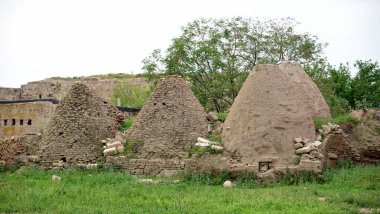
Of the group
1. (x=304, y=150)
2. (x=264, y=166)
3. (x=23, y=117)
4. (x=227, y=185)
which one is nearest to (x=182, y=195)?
(x=227, y=185)

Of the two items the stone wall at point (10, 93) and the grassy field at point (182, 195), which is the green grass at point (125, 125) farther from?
the stone wall at point (10, 93)

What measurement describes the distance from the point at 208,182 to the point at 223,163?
76 cm

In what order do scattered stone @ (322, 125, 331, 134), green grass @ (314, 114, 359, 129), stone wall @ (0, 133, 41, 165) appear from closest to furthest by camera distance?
scattered stone @ (322, 125, 331, 134), green grass @ (314, 114, 359, 129), stone wall @ (0, 133, 41, 165)

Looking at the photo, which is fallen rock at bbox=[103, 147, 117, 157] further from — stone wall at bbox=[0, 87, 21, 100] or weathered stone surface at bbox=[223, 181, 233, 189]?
stone wall at bbox=[0, 87, 21, 100]

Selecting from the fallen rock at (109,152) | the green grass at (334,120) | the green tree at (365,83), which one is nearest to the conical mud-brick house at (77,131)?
the fallen rock at (109,152)

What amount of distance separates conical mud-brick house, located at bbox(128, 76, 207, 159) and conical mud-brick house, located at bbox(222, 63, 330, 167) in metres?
0.92

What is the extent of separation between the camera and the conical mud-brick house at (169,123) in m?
15.8

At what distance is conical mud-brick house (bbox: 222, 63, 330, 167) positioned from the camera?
14688mm

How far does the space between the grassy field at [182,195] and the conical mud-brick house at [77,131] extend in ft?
4.29

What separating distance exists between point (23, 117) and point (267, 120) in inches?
460

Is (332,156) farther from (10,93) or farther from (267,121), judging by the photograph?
(10,93)

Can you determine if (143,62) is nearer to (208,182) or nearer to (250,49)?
(250,49)

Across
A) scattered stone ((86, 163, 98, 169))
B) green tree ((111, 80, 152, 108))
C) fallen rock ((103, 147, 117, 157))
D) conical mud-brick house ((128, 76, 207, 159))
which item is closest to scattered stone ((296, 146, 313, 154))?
conical mud-brick house ((128, 76, 207, 159))

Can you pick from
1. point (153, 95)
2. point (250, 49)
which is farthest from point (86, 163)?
point (250, 49)
